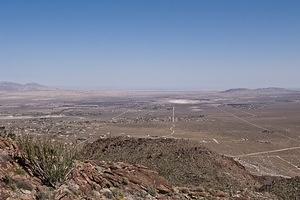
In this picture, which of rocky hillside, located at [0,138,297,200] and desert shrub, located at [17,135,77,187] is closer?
rocky hillside, located at [0,138,297,200]

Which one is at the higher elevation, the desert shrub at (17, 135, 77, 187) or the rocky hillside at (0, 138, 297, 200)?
the desert shrub at (17, 135, 77, 187)

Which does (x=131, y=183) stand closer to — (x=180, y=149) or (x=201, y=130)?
(x=180, y=149)

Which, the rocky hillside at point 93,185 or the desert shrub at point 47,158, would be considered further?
the desert shrub at point 47,158

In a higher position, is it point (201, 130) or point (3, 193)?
point (3, 193)

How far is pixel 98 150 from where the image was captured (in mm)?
30719

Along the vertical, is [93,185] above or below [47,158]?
below

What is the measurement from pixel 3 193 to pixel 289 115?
328 feet

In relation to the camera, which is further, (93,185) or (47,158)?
(93,185)

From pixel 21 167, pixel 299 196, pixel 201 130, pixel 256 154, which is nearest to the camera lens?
pixel 21 167

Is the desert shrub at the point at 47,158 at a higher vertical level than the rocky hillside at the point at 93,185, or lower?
higher

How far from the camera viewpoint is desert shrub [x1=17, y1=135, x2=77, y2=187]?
12.4 m

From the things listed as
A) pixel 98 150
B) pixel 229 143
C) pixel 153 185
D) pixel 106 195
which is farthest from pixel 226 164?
pixel 229 143

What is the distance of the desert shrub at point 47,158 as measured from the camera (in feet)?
40.7

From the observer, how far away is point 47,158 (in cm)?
1279
